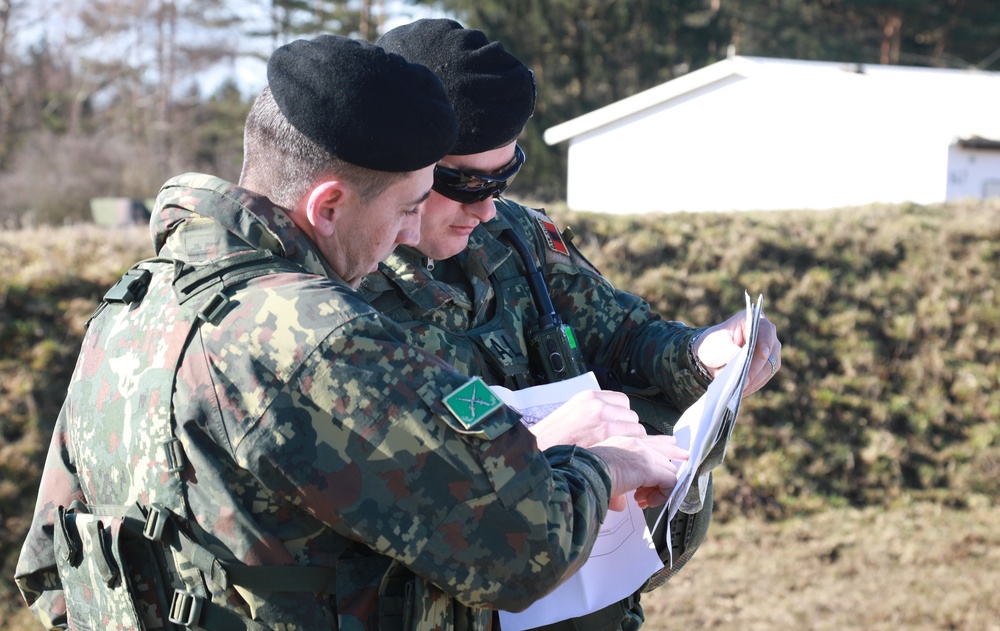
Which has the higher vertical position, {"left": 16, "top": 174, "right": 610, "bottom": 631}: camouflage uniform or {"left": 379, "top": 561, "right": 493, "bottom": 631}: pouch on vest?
{"left": 16, "top": 174, "right": 610, "bottom": 631}: camouflage uniform

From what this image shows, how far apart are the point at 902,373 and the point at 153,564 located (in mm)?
5717

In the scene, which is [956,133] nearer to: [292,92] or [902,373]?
[902,373]

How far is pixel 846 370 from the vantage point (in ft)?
20.1

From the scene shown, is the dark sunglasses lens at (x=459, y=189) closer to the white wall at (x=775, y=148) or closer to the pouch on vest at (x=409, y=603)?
the pouch on vest at (x=409, y=603)

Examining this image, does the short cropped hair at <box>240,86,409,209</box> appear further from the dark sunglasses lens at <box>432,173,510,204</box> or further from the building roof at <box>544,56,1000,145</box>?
the building roof at <box>544,56,1000,145</box>

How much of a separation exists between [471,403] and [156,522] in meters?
0.49

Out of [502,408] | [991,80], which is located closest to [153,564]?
[502,408]

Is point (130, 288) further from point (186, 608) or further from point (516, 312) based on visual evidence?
point (516, 312)

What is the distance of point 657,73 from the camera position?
26609 millimetres

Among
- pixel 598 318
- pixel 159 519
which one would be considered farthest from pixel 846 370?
pixel 159 519

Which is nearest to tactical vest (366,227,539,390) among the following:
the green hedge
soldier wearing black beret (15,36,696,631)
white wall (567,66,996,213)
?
soldier wearing black beret (15,36,696,631)

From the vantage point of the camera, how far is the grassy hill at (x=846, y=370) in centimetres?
564

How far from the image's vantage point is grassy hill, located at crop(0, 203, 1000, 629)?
18.5 ft

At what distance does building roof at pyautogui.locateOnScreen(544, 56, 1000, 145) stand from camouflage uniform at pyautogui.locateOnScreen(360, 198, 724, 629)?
15.0 metres
